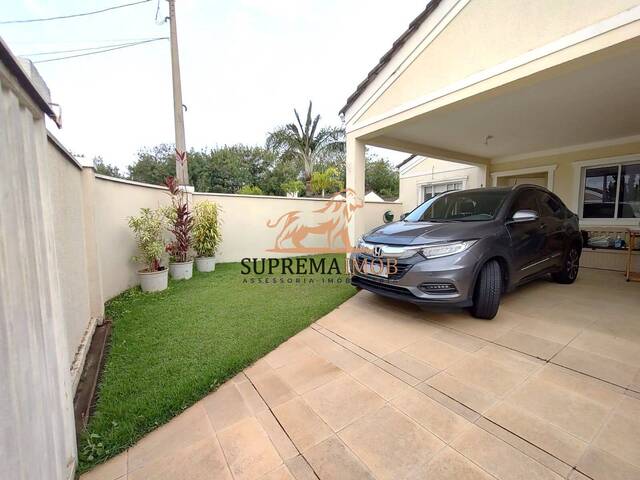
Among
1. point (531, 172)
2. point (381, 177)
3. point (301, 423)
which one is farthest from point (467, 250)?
point (381, 177)

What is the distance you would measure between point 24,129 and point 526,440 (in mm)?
2988

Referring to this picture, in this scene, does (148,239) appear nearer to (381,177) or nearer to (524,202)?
(524,202)

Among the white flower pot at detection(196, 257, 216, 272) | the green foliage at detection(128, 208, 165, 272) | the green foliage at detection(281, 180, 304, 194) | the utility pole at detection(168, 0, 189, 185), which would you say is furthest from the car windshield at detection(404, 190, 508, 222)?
the green foliage at detection(281, 180, 304, 194)

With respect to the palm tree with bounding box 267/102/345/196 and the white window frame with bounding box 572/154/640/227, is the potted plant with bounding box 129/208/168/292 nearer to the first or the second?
the white window frame with bounding box 572/154/640/227

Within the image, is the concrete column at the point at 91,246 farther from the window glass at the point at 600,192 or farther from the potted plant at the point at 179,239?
the window glass at the point at 600,192

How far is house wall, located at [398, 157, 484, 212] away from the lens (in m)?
8.16

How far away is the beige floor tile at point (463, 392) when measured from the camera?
1.85 metres

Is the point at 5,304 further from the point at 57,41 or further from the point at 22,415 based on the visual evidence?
the point at 57,41

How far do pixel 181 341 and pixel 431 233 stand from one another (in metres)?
2.92

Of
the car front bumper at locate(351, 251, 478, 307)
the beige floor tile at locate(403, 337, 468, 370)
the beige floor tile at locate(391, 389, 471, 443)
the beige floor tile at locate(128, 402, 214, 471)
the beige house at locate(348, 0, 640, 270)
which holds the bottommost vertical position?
the beige floor tile at locate(128, 402, 214, 471)

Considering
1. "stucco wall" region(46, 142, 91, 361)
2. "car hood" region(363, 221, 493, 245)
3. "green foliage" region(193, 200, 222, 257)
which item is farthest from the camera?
"green foliage" region(193, 200, 222, 257)

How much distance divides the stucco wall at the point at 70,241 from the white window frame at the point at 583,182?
30.4 feet

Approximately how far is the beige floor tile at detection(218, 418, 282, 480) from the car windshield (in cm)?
317

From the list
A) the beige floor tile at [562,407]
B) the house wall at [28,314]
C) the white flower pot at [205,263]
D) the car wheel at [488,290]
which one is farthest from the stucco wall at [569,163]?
the house wall at [28,314]
